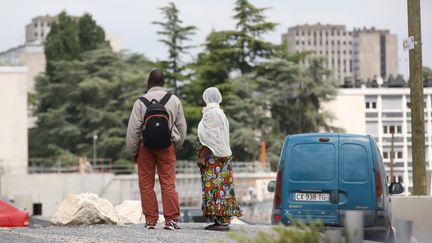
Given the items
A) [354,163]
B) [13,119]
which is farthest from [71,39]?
[354,163]

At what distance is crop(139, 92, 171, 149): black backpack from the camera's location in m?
15.8

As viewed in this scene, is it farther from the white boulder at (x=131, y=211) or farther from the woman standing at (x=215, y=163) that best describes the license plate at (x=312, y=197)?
the white boulder at (x=131, y=211)

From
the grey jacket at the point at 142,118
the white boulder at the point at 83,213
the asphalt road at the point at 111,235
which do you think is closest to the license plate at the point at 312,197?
the asphalt road at the point at 111,235

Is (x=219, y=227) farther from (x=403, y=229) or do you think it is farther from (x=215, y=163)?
(x=403, y=229)

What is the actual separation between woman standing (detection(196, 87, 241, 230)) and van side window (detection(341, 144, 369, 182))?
181cm

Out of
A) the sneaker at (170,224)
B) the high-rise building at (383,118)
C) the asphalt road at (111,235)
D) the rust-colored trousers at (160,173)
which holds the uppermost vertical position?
the high-rise building at (383,118)

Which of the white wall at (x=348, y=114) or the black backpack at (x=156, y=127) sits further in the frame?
the white wall at (x=348, y=114)

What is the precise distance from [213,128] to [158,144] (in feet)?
3.26

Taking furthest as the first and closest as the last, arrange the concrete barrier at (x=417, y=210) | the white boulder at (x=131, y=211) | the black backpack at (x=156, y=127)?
the white boulder at (x=131, y=211)
the concrete barrier at (x=417, y=210)
the black backpack at (x=156, y=127)

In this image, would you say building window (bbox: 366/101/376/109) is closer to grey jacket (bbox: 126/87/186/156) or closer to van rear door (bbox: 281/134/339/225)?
van rear door (bbox: 281/134/339/225)

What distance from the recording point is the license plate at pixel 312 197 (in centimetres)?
1792

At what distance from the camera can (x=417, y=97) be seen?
25.1 metres

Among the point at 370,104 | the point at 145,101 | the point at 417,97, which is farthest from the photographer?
Result: the point at 370,104

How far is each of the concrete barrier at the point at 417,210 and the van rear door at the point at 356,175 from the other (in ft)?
10.6
